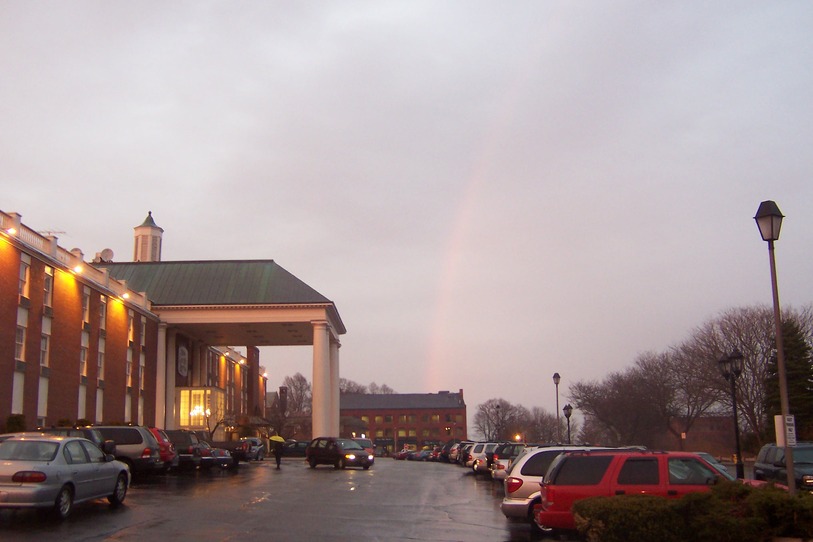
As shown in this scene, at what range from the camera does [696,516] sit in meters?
9.60

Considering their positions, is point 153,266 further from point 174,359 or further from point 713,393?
point 713,393

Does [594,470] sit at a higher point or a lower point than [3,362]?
lower

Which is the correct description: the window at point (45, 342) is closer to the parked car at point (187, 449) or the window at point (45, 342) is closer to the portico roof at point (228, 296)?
the parked car at point (187, 449)

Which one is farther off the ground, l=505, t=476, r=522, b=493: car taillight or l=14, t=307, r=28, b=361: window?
l=14, t=307, r=28, b=361: window

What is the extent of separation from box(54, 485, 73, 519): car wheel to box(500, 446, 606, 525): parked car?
861 cm

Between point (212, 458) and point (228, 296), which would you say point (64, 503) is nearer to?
point (212, 458)

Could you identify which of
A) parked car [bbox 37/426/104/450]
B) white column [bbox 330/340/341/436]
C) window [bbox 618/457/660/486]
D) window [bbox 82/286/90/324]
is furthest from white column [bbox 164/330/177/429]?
window [bbox 618/457/660/486]

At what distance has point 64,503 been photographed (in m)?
15.3

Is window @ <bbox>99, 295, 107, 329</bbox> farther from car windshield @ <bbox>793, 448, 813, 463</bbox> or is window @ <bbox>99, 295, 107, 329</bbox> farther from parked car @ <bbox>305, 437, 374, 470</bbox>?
car windshield @ <bbox>793, 448, 813, 463</bbox>

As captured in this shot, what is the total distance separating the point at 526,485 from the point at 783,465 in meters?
7.82

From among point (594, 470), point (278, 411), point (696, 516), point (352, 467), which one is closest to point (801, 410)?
point (352, 467)

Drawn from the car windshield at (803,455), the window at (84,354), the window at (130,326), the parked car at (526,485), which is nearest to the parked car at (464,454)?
the window at (84,354)

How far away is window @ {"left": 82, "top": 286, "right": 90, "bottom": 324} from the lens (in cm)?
4919

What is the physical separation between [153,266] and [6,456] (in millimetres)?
61312
